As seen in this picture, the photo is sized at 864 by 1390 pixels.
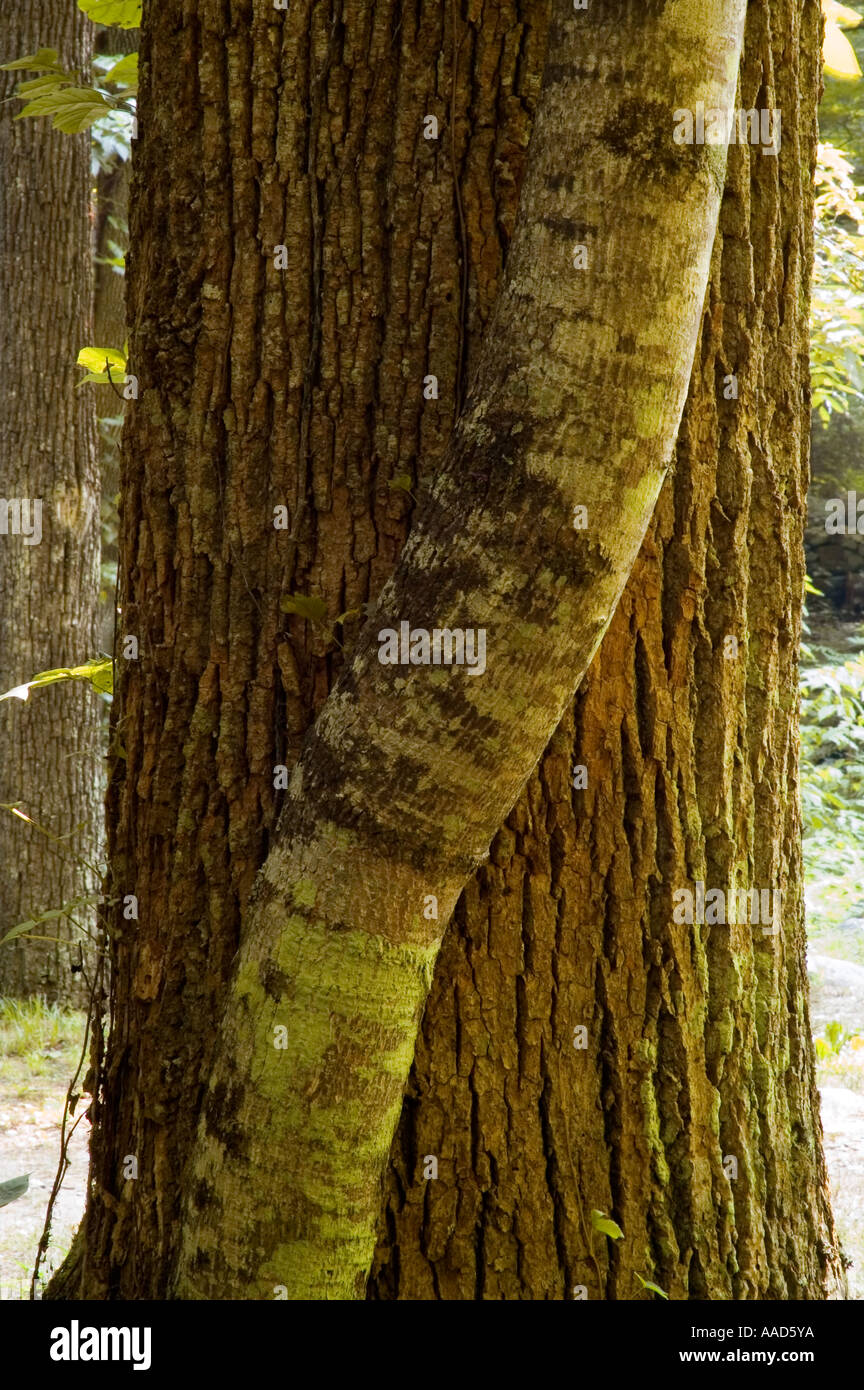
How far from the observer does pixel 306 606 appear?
5.33 feet

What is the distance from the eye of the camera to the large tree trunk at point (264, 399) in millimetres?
1639

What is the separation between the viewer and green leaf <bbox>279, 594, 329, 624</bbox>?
162cm

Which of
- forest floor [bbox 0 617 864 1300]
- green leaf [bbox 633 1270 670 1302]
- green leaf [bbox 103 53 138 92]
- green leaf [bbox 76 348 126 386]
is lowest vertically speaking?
forest floor [bbox 0 617 864 1300]

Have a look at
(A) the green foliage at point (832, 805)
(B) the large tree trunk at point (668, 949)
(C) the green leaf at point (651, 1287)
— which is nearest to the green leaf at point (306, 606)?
(B) the large tree trunk at point (668, 949)

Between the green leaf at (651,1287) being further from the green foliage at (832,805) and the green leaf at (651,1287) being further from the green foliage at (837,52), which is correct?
the green foliage at (832,805)

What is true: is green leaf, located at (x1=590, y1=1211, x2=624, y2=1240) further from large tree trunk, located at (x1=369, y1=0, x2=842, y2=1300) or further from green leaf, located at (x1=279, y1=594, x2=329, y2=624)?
green leaf, located at (x1=279, y1=594, x2=329, y2=624)

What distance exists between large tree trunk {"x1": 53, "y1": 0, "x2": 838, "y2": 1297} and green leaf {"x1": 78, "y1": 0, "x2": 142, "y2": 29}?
324 mm

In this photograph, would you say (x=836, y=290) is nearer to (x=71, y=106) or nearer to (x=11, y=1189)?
(x=71, y=106)

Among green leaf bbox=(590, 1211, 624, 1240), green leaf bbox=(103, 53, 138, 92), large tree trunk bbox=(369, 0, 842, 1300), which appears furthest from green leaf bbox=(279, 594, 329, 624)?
green leaf bbox=(103, 53, 138, 92)

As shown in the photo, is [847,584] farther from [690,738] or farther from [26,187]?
[690,738]

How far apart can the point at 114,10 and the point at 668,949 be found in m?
1.85

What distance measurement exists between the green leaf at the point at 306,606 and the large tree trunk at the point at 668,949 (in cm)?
39

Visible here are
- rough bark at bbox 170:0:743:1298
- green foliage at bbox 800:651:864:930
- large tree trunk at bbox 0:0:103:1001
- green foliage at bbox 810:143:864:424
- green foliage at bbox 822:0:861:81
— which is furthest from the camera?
green foliage at bbox 800:651:864:930
